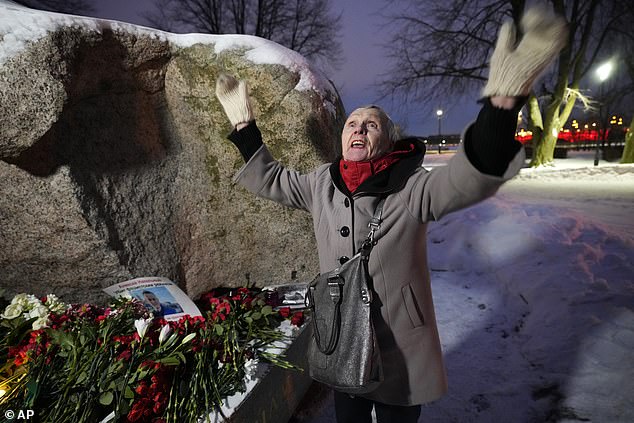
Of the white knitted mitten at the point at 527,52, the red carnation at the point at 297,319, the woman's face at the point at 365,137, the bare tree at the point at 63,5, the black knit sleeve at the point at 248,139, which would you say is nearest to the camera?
the white knitted mitten at the point at 527,52

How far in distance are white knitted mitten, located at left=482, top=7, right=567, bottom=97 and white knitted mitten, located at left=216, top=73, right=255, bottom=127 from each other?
3.73 feet

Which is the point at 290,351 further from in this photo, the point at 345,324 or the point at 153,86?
the point at 153,86

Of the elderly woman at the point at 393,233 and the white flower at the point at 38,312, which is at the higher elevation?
the elderly woman at the point at 393,233

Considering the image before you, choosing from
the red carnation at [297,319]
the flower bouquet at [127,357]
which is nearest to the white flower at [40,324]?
the flower bouquet at [127,357]

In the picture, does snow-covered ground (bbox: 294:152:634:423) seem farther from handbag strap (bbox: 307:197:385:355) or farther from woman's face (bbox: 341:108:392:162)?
woman's face (bbox: 341:108:392:162)

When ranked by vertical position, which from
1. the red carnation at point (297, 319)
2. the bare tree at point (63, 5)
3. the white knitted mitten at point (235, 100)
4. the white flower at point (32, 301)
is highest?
the bare tree at point (63, 5)

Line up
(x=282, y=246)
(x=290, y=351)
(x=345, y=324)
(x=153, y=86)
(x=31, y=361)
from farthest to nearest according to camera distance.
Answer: (x=282, y=246)
(x=153, y=86)
(x=290, y=351)
(x=31, y=361)
(x=345, y=324)

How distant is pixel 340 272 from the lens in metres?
1.48

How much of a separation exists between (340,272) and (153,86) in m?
2.09

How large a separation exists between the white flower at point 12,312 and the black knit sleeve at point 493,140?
8.39 feet

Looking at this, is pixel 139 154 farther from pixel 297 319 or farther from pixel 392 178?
pixel 392 178

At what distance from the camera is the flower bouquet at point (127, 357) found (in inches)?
63.9

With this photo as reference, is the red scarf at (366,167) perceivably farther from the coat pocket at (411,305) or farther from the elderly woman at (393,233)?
the coat pocket at (411,305)

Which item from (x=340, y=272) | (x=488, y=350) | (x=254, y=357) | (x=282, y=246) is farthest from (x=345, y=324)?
(x=488, y=350)
